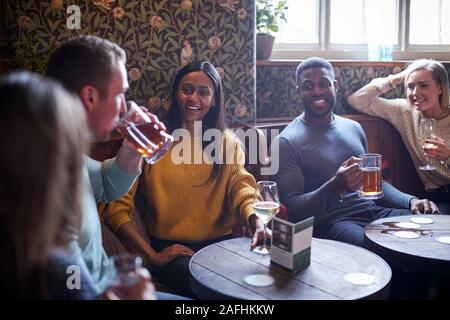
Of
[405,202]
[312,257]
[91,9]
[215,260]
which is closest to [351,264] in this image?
[312,257]

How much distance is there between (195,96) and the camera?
7.81ft

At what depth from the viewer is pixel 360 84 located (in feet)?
11.6

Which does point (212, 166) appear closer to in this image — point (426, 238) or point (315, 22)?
point (426, 238)

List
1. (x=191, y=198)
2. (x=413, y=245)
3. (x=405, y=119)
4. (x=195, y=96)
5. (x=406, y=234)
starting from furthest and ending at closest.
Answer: (x=405, y=119)
(x=195, y=96)
(x=191, y=198)
(x=406, y=234)
(x=413, y=245)

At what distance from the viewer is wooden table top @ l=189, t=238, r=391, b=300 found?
143 centimetres

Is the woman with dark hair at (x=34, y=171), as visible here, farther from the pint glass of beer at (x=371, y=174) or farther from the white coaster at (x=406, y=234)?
the pint glass of beer at (x=371, y=174)

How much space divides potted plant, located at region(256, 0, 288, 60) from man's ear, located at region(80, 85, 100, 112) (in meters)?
2.02

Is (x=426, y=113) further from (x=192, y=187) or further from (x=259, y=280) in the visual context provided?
(x=259, y=280)

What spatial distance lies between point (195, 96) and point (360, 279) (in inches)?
47.5

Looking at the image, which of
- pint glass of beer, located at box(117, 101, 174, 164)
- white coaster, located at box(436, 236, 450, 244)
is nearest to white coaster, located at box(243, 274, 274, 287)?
pint glass of beer, located at box(117, 101, 174, 164)

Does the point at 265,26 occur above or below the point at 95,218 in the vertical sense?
above

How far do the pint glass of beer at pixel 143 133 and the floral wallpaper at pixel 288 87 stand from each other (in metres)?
1.64

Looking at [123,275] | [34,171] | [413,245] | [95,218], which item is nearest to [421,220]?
[413,245]

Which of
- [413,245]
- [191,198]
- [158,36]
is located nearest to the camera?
[413,245]
